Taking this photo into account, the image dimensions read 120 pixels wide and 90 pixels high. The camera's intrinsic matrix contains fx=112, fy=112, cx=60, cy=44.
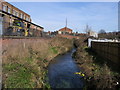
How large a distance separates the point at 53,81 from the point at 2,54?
4.61 meters

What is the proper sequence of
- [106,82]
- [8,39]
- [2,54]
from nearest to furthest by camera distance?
[106,82], [2,54], [8,39]

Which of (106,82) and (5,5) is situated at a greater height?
(5,5)

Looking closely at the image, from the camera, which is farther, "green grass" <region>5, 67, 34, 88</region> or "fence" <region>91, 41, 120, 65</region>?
"fence" <region>91, 41, 120, 65</region>

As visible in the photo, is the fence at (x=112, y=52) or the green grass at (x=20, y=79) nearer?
the green grass at (x=20, y=79)

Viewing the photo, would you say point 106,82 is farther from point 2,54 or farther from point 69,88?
point 2,54

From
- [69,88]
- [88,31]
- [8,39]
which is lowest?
[69,88]

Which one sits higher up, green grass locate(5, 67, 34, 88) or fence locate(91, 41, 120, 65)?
fence locate(91, 41, 120, 65)

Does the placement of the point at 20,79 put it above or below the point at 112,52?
below

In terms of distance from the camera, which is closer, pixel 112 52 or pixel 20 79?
pixel 20 79

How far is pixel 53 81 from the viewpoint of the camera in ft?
30.8

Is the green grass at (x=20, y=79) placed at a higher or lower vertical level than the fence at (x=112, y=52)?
lower

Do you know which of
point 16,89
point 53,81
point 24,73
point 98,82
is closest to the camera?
point 16,89

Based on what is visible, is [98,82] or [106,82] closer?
[106,82]

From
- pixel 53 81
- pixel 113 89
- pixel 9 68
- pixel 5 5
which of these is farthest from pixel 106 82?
pixel 5 5
